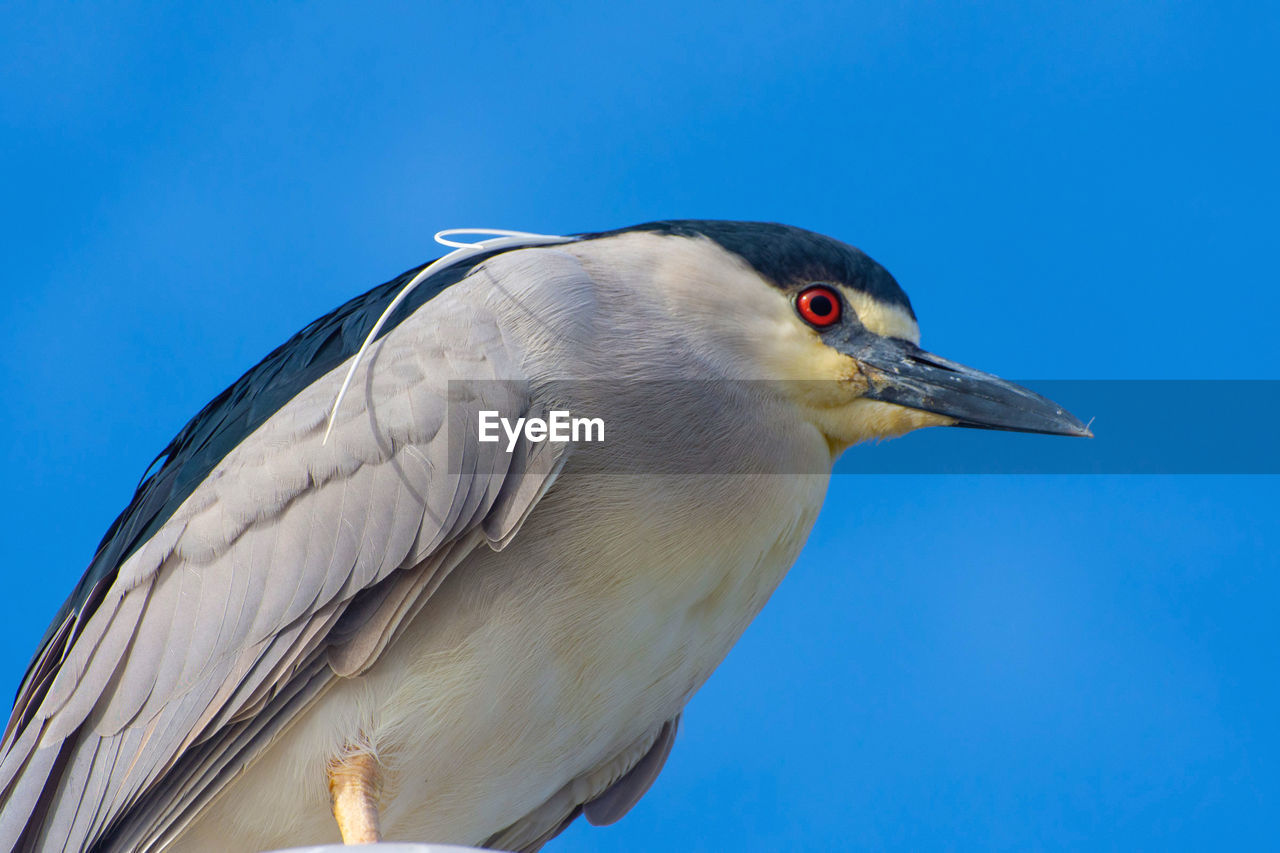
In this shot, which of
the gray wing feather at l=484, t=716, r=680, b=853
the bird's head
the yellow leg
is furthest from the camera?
the gray wing feather at l=484, t=716, r=680, b=853

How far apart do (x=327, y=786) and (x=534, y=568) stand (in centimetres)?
52

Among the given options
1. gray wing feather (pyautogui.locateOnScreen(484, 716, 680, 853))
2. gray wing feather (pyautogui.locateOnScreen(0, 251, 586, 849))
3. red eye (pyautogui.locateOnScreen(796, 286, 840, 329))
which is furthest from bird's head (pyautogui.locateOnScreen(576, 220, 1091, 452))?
gray wing feather (pyautogui.locateOnScreen(484, 716, 680, 853))

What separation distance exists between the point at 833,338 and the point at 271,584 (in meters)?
1.13

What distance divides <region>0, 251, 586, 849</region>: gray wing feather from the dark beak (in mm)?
683

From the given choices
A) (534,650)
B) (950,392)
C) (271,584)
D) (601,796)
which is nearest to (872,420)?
(950,392)

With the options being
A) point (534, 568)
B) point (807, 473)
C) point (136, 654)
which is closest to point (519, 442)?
point (534, 568)

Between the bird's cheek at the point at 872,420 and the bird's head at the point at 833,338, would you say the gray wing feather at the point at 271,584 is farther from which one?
the bird's cheek at the point at 872,420

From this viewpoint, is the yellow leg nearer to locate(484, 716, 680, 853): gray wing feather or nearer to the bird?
the bird

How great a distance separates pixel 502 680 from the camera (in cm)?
241

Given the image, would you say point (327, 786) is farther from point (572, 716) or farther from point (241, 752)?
point (572, 716)

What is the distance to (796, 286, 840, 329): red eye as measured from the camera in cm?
266

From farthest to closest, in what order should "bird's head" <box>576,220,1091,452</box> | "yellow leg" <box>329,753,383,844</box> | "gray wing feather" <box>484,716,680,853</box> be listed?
"gray wing feather" <box>484,716,680,853</box> → "bird's head" <box>576,220,1091,452</box> → "yellow leg" <box>329,753,383,844</box>

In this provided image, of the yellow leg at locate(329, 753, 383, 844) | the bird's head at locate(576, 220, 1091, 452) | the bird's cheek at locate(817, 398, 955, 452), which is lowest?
the yellow leg at locate(329, 753, 383, 844)

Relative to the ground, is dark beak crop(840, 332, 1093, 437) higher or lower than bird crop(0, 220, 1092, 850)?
higher
